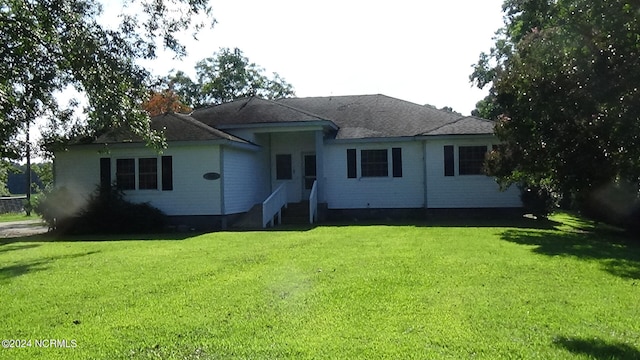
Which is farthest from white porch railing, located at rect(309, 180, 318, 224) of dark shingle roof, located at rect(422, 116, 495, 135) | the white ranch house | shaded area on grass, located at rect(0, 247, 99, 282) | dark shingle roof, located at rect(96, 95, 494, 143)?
shaded area on grass, located at rect(0, 247, 99, 282)

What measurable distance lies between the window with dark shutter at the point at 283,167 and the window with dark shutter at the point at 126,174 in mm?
6562

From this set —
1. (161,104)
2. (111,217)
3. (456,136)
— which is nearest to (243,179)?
(111,217)

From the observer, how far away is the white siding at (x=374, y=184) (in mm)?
22391

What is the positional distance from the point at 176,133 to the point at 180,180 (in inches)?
69.1

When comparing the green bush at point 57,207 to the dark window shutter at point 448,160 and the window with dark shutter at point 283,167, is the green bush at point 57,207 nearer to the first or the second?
the window with dark shutter at point 283,167

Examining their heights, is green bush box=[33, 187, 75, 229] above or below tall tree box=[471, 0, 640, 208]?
below

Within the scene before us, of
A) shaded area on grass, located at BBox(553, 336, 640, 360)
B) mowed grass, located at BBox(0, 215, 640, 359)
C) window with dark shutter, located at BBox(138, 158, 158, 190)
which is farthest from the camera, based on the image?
window with dark shutter, located at BBox(138, 158, 158, 190)

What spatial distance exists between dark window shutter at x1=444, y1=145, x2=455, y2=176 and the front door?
5732 mm

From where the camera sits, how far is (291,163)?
24.0 metres

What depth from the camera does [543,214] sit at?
21.1 m

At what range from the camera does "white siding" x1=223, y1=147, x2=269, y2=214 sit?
1975 centimetres

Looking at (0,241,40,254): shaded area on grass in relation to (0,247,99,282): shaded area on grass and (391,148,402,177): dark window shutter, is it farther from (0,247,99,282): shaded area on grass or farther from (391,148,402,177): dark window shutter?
(391,148,402,177): dark window shutter

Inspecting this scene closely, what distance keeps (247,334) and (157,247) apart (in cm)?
887

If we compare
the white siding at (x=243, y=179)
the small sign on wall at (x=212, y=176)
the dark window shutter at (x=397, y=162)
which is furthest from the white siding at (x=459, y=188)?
the small sign on wall at (x=212, y=176)
